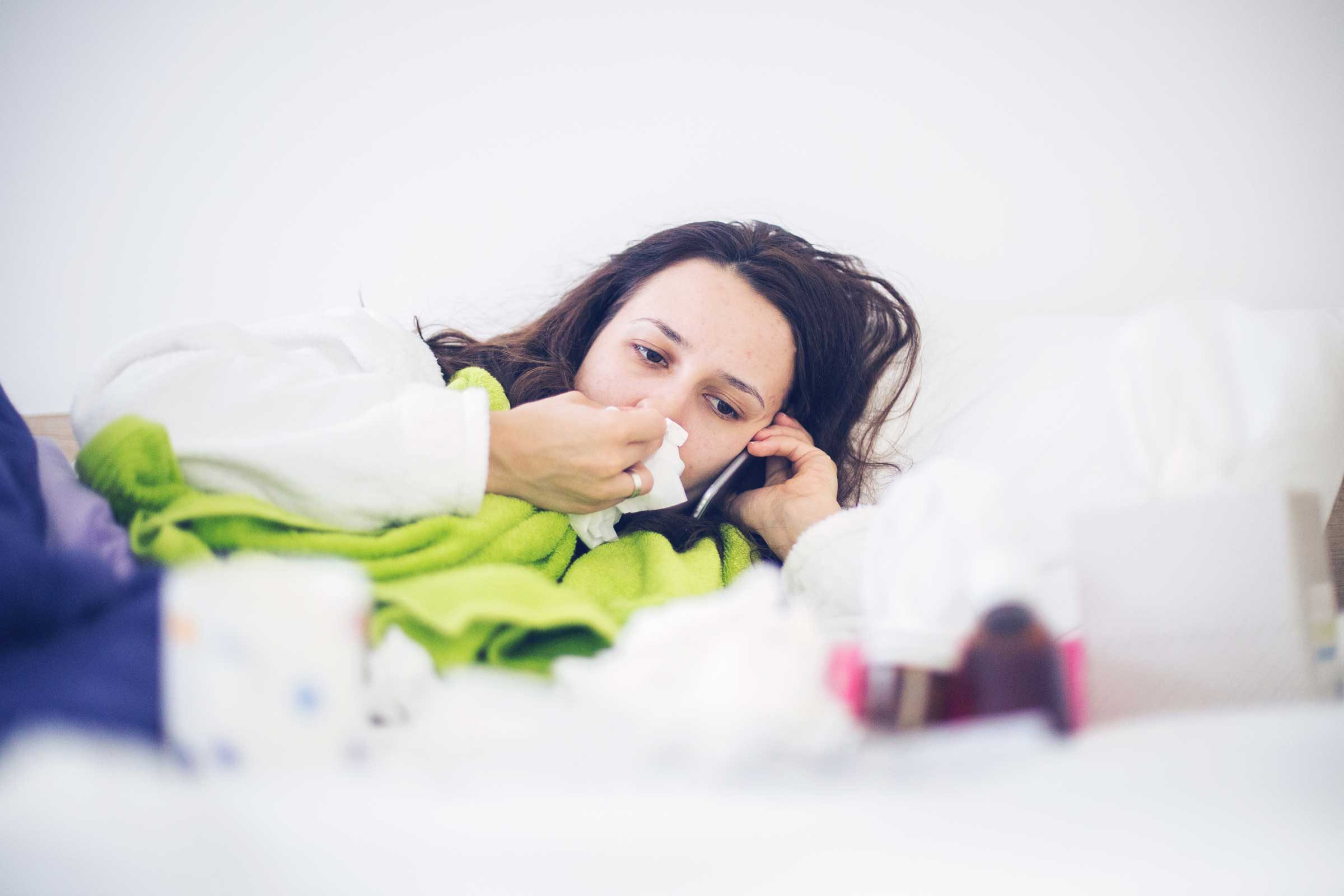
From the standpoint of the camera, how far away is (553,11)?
134 centimetres

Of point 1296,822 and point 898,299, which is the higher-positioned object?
point 898,299

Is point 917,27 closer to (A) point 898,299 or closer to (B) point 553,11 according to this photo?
(A) point 898,299

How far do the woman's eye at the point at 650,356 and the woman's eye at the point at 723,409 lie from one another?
0.28 ft

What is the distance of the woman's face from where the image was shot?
0.94m

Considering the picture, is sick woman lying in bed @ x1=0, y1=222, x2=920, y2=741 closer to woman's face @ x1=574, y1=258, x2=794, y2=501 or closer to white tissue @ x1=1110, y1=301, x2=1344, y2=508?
woman's face @ x1=574, y1=258, x2=794, y2=501

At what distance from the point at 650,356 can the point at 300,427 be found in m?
0.43

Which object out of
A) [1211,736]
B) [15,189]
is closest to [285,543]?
[1211,736]

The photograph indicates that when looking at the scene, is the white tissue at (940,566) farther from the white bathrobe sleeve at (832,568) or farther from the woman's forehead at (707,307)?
the woman's forehead at (707,307)

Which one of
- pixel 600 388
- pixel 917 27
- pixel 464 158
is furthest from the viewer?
pixel 464 158

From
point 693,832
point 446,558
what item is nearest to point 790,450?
point 446,558

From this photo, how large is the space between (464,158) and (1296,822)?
1.42 metres

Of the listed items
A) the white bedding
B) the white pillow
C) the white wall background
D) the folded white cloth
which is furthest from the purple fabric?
the white wall background

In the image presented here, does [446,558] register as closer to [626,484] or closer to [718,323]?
[626,484]

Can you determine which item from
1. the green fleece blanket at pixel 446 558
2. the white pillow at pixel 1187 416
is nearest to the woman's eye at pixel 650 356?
the green fleece blanket at pixel 446 558
